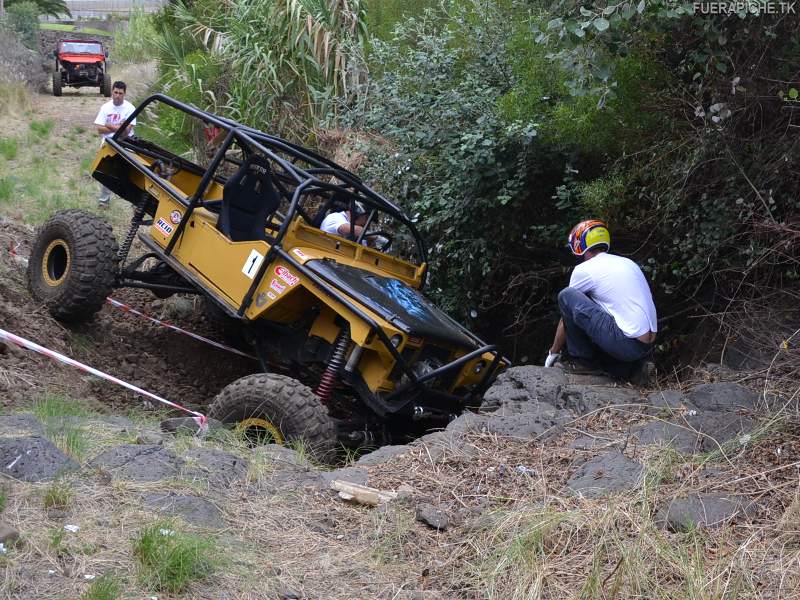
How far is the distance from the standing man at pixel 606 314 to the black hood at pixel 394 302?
86 centimetres

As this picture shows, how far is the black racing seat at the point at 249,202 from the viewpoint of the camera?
7.67 metres

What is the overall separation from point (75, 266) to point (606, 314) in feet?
14.3

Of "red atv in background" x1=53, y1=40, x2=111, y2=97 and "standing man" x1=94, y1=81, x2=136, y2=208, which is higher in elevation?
"standing man" x1=94, y1=81, x2=136, y2=208

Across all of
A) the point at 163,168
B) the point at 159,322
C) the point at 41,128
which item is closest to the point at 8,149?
the point at 41,128

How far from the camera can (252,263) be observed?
287 inches

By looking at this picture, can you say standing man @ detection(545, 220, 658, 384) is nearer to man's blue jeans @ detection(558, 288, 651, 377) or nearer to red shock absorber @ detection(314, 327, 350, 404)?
man's blue jeans @ detection(558, 288, 651, 377)

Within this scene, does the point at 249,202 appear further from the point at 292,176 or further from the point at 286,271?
the point at 286,271

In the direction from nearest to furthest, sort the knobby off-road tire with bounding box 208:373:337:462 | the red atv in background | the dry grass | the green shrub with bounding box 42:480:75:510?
the dry grass, the green shrub with bounding box 42:480:75:510, the knobby off-road tire with bounding box 208:373:337:462, the red atv in background

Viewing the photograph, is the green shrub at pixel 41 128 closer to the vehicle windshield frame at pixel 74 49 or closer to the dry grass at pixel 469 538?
the vehicle windshield frame at pixel 74 49

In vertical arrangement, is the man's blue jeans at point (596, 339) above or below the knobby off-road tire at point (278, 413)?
above

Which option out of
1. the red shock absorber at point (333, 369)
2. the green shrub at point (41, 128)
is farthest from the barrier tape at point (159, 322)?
the green shrub at point (41, 128)

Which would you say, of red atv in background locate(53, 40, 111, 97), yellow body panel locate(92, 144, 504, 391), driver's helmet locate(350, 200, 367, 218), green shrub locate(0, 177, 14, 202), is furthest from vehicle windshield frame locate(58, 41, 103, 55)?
driver's helmet locate(350, 200, 367, 218)

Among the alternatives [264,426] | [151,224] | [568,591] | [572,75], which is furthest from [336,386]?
[568,591]

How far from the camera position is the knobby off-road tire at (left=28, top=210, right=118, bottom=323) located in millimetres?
8133
